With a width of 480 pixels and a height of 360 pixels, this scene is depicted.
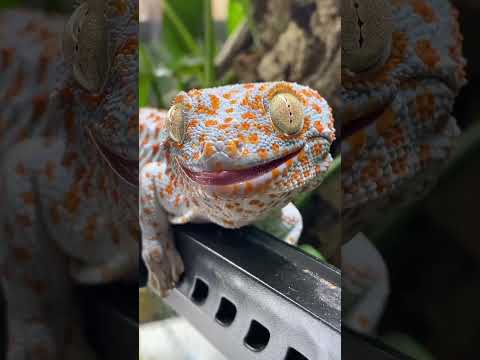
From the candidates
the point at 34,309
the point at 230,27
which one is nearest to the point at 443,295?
the point at 34,309

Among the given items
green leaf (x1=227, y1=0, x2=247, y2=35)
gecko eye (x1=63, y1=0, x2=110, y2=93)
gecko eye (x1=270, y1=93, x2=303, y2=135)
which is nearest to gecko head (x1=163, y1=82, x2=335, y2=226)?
gecko eye (x1=270, y1=93, x2=303, y2=135)

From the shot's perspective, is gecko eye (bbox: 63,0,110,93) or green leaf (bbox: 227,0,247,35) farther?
green leaf (bbox: 227,0,247,35)

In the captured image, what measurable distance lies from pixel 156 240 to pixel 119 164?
198 millimetres

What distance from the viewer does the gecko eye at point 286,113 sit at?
522mm

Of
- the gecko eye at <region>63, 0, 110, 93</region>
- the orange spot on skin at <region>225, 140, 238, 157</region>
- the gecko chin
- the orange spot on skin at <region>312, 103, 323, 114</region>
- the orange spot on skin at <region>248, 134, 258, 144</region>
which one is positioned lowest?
the gecko chin

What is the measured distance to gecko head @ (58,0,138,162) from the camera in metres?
0.46

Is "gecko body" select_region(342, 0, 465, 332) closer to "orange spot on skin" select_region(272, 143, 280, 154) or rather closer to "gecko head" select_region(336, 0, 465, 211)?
"gecko head" select_region(336, 0, 465, 211)

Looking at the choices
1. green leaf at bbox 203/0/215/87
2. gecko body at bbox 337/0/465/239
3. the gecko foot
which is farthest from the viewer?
green leaf at bbox 203/0/215/87

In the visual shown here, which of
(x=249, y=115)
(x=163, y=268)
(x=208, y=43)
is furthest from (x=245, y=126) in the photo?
(x=208, y=43)

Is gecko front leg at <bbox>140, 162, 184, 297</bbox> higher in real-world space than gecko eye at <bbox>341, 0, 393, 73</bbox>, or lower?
lower

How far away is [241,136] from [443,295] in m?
0.26

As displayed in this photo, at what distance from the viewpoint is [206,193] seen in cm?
53

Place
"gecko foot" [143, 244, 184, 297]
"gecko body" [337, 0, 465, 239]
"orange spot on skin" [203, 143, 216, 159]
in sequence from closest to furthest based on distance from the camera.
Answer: "gecko body" [337, 0, 465, 239] < "orange spot on skin" [203, 143, 216, 159] < "gecko foot" [143, 244, 184, 297]

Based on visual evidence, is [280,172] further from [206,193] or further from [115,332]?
[115,332]
